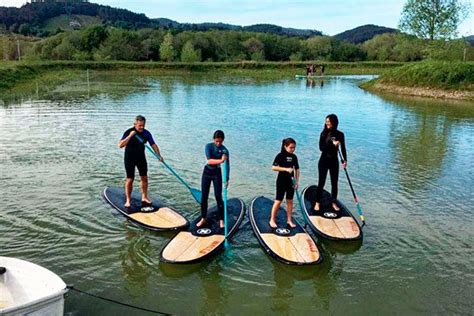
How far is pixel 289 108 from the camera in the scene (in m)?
28.5

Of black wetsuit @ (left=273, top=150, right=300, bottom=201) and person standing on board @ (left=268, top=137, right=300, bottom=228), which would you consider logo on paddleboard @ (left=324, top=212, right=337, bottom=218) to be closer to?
person standing on board @ (left=268, top=137, right=300, bottom=228)

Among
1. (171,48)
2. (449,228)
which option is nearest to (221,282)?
(449,228)

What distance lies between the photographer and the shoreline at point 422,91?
35844mm

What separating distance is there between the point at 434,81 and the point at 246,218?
3374 cm

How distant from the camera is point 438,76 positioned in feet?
127

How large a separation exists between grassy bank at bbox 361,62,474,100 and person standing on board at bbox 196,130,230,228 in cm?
3237

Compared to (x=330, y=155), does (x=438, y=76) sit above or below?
above

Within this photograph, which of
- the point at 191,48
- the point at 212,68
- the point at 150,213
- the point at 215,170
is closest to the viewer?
the point at 215,170

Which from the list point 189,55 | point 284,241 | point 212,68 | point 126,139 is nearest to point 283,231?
point 284,241

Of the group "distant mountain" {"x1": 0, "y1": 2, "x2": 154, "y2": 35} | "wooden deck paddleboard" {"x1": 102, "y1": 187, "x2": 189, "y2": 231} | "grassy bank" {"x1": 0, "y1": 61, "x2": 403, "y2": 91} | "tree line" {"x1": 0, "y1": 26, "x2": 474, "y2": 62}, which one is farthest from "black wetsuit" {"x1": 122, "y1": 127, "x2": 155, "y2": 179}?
"distant mountain" {"x1": 0, "y1": 2, "x2": 154, "y2": 35}

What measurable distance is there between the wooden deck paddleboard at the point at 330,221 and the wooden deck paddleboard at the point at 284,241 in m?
0.52

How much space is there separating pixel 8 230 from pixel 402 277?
307 inches

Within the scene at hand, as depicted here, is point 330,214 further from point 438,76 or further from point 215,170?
point 438,76

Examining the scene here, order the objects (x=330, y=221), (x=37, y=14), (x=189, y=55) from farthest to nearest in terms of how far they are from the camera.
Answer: (x=37, y=14), (x=189, y=55), (x=330, y=221)
